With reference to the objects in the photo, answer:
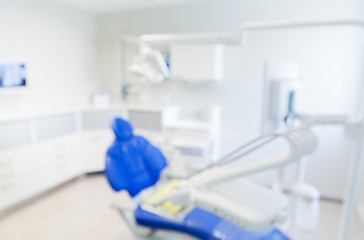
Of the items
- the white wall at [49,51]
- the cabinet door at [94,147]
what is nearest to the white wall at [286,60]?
the white wall at [49,51]

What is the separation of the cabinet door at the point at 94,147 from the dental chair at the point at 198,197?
1477mm

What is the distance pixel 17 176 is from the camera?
8.41 feet

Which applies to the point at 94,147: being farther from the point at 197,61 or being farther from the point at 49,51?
the point at 197,61

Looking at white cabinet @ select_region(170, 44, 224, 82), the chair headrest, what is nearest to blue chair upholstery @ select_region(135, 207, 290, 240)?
the chair headrest

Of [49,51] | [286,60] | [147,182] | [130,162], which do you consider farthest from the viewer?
[49,51]

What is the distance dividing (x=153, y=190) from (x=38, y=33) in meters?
2.51

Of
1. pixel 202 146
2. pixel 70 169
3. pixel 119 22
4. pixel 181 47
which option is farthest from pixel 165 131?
pixel 119 22

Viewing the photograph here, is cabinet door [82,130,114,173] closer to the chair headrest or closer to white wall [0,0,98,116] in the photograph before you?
white wall [0,0,98,116]

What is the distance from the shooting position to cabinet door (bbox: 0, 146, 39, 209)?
2.44 meters

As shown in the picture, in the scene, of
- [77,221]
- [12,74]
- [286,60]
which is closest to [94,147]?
[77,221]

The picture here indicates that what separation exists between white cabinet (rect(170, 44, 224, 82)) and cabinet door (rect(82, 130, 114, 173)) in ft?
4.38

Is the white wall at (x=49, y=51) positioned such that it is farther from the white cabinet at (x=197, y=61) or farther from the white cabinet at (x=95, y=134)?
the white cabinet at (x=197, y=61)

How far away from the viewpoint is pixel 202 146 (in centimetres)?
293

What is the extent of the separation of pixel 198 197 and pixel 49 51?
9.75ft
